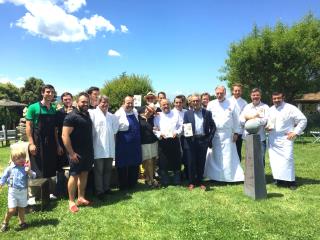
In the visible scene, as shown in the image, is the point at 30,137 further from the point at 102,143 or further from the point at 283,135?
the point at 283,135

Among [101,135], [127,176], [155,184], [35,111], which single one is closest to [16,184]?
[35,111]

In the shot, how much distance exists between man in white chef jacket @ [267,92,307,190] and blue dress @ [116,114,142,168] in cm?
287

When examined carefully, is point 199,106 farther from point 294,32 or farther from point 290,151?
point 294,32

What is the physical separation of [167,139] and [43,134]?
2.68m

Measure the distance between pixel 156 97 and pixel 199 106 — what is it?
181 cm

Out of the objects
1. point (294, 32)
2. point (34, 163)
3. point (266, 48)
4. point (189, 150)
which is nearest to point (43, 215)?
point (34, 163)

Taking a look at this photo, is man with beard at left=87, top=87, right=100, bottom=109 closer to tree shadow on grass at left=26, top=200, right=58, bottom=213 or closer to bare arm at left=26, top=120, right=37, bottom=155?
bare arm at left=26, top=120, right=37, bottom=155

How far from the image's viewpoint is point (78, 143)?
678 centimetres

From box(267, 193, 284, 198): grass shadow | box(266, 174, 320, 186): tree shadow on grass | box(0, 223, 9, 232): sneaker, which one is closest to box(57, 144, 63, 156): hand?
box(0, 223, 9, 232): sneaker

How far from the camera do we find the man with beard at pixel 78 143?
665 centimetres

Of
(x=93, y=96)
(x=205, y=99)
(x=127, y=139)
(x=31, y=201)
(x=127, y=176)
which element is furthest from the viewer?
(x=205, y=99)

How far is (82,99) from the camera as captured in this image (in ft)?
22.3

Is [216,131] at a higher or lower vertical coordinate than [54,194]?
higher

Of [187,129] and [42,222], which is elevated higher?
[187,129]
